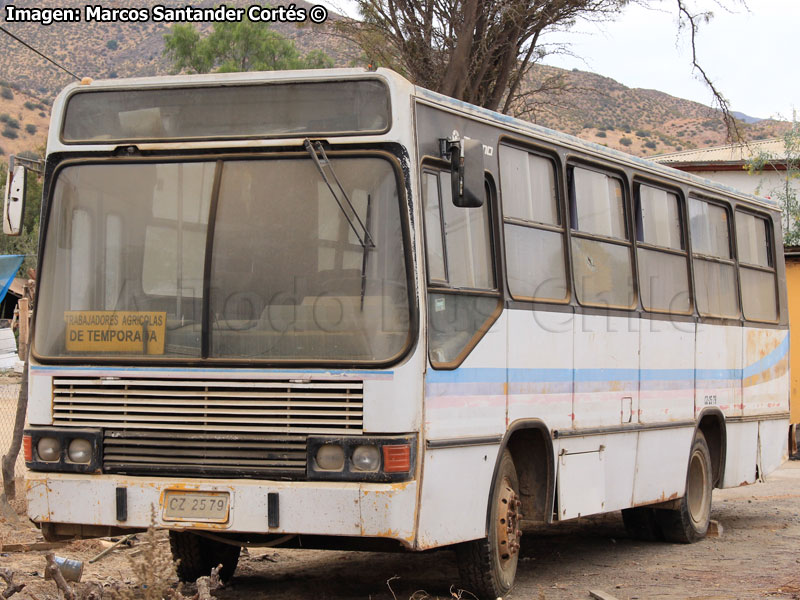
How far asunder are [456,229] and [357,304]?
0.93 metres

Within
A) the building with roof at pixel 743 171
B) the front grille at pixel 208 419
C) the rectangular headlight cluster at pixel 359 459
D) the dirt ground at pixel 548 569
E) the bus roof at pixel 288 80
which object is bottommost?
the dirt ground at pixel 548 569

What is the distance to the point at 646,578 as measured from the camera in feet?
28.5

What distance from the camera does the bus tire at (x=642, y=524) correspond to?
10.9m

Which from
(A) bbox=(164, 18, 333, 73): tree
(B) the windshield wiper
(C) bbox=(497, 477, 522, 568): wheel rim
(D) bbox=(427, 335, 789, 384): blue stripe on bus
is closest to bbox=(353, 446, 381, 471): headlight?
(D) bbox=(427, 335, 789, 384): blue stripe on bus

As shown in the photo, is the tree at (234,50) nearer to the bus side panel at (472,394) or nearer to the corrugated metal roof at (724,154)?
the corrugated metal roof at (724,154)

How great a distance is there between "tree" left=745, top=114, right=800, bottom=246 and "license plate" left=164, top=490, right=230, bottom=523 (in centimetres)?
2364

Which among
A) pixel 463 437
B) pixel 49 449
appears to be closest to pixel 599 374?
pixel 463 437

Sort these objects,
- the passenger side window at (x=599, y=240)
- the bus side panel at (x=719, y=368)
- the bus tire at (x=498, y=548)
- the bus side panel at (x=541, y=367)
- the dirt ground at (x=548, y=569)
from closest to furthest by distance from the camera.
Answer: the bus tire at (x=498, y=548) → the bus side panel at (x=541, y=367) → the dirt ground at (x=548, y=569) → the passenger side window at (x=599, y=240) → the bus side panel at (x=719, y=368)

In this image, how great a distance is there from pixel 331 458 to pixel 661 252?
15.0 feet

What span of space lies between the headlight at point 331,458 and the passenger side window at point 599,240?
2771 mm

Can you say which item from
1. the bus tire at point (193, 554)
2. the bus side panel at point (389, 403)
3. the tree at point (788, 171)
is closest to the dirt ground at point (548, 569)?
the bus tire at point (193, 554)

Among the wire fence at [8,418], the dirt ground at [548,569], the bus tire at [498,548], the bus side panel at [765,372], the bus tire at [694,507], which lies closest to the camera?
the bus tire at [498,548]

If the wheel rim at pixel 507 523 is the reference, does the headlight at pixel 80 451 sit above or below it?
above

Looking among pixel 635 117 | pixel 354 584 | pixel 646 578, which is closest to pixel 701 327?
pixel 646 578
